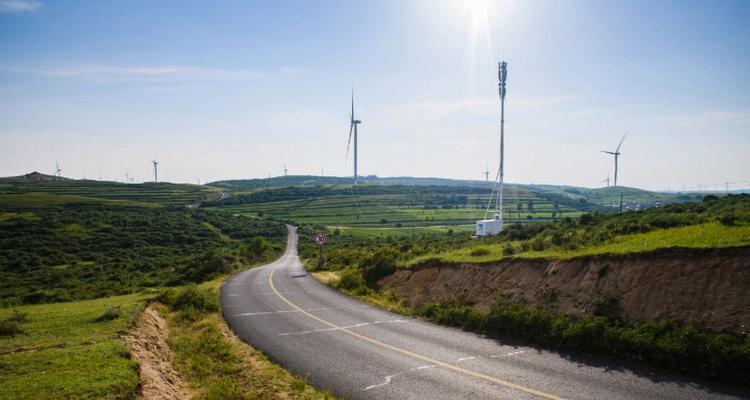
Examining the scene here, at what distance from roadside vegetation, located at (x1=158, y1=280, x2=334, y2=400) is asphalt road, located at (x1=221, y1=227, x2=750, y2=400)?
47 centimetres

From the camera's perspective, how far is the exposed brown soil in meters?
11.4

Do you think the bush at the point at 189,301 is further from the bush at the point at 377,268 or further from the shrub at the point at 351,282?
the bush at the point at 377,268

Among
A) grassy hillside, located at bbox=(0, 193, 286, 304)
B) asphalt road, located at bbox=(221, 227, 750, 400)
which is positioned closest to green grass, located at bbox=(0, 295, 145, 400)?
asphalt road, located at bbox=(221, 227, 750, 400)

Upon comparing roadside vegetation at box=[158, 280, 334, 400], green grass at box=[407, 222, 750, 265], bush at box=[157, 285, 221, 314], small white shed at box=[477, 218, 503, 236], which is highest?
green grass at box=[407, 222, 750, 265]

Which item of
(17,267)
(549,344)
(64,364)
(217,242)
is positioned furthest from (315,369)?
(217,242)

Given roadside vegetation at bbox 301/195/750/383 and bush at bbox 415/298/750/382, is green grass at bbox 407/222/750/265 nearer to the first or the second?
roadside vegetation at bbox 301/195/750/383

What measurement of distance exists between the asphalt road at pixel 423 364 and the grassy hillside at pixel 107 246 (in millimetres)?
23775

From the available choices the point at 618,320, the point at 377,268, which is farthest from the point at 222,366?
the point at 377,268

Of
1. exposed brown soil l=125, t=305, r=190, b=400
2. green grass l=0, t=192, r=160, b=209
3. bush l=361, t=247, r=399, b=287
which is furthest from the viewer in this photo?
green grass l=0, t=192, r=160, b=209

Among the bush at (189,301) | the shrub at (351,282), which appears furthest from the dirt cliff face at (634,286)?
the bush at (189,301)

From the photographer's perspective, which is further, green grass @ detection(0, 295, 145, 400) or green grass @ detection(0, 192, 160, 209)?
green grass @ detection(0, 192, 160, 209)

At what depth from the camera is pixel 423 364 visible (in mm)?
12812

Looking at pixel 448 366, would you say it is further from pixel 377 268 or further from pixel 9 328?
pixel 9 328

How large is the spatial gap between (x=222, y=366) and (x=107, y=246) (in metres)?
84.5
